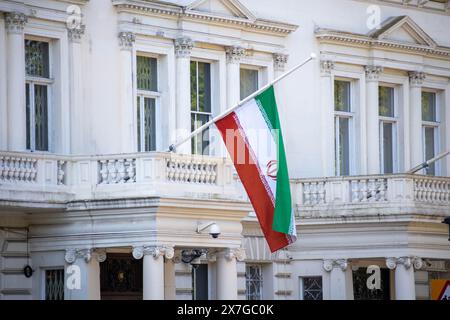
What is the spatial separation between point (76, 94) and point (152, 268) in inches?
167

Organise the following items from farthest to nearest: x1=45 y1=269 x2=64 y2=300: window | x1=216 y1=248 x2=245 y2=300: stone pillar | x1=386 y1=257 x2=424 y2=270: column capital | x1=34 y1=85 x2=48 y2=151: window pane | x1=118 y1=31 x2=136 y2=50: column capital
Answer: x1=386 y1=257 x2=424 y2=270: column capital → x1=118 y1=31 x2=136 y2=50: column capital → x1=34 y1=85 x2=48 y2=151: window pane → x1=216 y1=248 x2=245 y2=300: stone pillar → x1=45 y1=269 x2=64 y2=300: window

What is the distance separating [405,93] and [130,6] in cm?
884

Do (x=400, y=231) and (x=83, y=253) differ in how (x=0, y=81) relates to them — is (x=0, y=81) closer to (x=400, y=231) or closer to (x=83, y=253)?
(x=83, y=253)

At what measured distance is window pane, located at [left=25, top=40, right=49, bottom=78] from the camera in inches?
1240

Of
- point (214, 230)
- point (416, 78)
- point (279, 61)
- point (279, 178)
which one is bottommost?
point (214, 230)

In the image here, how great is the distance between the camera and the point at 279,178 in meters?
30.5

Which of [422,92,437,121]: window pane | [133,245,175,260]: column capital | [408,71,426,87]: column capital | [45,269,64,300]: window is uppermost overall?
[408,71,426,87]: column capital

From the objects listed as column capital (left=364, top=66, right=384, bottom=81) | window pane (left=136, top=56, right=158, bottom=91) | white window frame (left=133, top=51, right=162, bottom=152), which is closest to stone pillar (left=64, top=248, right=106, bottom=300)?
white window frame (left=133, top=51, right=162, bottom=152)

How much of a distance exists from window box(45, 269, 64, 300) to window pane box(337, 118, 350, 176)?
937cm

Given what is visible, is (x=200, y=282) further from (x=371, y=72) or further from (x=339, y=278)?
(x=371, y=72)

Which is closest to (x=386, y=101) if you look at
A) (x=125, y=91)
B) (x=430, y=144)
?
(x=430, y=144)

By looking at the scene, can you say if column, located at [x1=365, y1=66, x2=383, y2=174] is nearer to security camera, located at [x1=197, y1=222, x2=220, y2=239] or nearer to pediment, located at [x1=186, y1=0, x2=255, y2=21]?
pediment, located at [x1=186, y1=0, x2=255, y2=21]

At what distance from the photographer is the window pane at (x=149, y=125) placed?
3403cm

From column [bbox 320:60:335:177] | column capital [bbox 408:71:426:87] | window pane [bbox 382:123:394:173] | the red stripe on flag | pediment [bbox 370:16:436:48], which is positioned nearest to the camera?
the red stripe on flag
